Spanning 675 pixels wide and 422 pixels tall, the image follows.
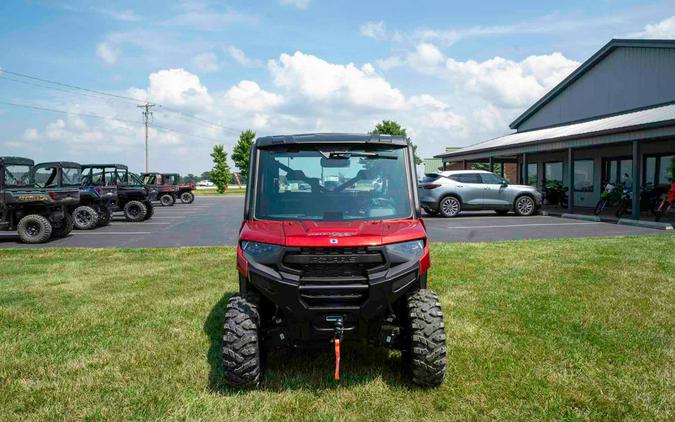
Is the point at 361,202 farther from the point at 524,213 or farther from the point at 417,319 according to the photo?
the point at 524,213

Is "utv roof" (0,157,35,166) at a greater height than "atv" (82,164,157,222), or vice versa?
"utv roof" (0,157,35,166)

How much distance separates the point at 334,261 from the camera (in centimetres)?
336

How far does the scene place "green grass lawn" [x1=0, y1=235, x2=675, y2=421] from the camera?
3.38 meters

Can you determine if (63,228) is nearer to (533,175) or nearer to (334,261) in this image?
(334,261)

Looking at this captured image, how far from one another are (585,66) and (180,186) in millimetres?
23243

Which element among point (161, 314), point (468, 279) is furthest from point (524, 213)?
point (161, 314)

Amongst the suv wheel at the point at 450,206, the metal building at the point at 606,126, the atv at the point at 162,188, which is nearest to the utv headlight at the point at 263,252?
the metal building at the point at 606,126

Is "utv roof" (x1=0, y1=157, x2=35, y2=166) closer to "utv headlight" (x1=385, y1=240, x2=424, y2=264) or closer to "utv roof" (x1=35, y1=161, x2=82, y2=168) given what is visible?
"utv roof" (x1=35, y1=161, x2=82, y2=168)

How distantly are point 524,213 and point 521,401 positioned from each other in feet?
51.9

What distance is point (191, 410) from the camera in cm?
334

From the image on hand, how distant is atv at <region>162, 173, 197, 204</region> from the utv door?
18364 mm

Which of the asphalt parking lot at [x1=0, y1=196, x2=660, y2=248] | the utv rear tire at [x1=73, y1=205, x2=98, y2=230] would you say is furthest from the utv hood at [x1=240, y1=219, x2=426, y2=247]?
the utv rear tire at [x1=73, y1=205, x2=98, y2=230]

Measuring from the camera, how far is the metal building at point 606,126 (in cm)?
1670

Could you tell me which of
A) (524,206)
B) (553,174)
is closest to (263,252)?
(524,206)
